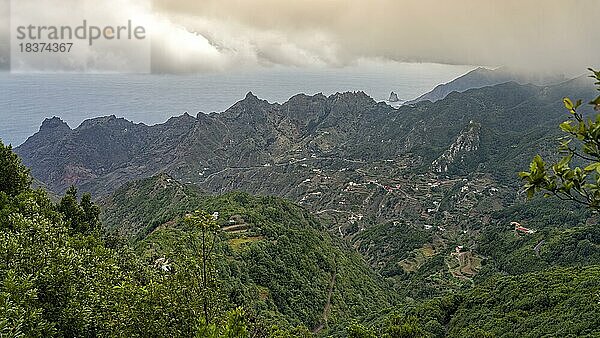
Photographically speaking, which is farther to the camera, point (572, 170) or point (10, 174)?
point (10, 174)

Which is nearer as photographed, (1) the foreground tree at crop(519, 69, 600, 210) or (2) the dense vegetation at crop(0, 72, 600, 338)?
(1) the foreground tree at crop(519, 69, 600, 210)

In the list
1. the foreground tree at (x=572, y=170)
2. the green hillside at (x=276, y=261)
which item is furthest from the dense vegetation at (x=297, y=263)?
the green hillside at (x=276, y=261)

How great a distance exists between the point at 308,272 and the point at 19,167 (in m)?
43.4

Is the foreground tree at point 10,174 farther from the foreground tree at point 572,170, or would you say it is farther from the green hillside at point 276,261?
the foreground tree at point 572,170

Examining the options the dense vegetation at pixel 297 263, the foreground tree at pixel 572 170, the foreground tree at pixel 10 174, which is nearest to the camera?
the foreground tree at pixel 572 170

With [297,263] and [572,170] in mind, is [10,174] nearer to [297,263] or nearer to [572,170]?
[572,170]

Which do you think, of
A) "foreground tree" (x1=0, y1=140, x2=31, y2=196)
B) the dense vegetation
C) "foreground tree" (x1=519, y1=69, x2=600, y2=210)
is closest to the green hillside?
the dense vegetation

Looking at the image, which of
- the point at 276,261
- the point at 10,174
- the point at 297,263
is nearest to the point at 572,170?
the point at 10,174

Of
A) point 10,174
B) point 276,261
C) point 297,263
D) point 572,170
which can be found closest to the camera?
point 572,170

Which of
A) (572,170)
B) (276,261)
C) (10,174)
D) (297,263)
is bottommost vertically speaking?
(297,263)

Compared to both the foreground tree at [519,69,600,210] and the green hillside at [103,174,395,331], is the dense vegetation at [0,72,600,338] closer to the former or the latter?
the foreground tree at [519,69,600,210]

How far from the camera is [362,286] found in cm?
7481

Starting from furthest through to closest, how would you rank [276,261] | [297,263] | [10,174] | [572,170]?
[297,263], [276,261], [10,174], [572,170]

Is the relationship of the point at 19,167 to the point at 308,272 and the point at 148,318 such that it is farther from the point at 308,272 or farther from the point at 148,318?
the point at 308,272
